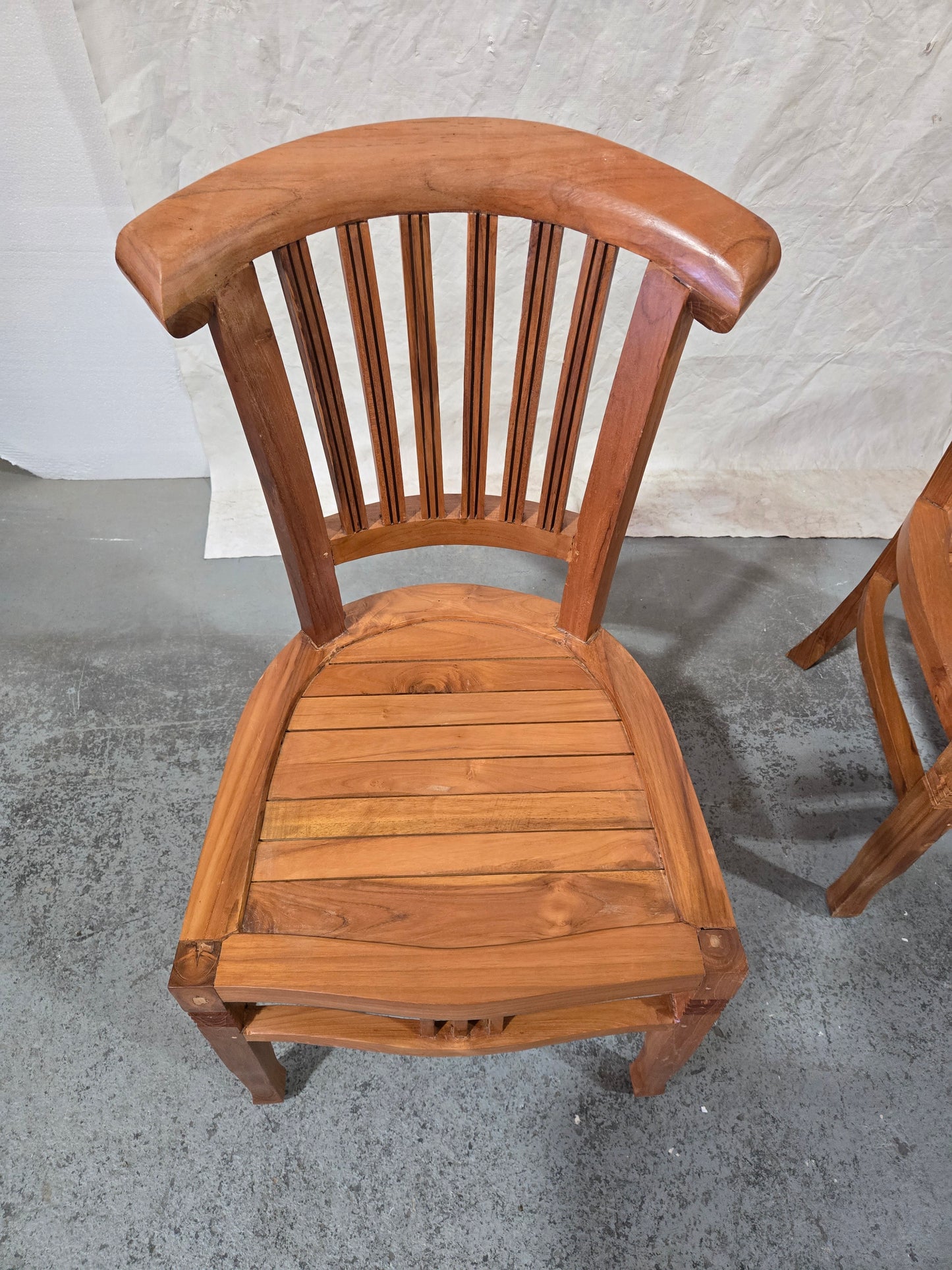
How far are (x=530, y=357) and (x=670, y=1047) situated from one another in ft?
2.75

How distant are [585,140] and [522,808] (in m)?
0.68

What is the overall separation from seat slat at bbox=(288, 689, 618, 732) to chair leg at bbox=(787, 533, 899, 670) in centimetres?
75

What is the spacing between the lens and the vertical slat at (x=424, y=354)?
2.75ft

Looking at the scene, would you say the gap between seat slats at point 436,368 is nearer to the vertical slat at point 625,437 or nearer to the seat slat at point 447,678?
the vertical slat at point 625,437

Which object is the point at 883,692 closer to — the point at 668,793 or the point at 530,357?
the point at 668,793

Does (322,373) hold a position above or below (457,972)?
above

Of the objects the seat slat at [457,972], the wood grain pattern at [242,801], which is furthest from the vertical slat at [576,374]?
the seat slat at [457,972]

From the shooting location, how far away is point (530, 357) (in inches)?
35.6

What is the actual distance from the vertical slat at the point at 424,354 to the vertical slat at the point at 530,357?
0.09m

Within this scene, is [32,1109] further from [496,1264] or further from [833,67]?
[833,67]

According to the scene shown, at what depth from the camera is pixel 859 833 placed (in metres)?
1.49

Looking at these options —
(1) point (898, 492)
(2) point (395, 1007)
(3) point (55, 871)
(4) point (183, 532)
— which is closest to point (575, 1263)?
(2) point (395, 1007)

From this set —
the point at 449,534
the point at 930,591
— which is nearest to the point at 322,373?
the point at 449,534

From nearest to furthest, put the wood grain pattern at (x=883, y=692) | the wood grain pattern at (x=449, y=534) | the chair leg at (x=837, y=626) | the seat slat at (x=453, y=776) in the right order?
1. the seat slat at (x=453, y=776)
2. the wood grain pattern at (x=449, y=534)
3. the wood grain pattern at (x=883, y=692)
4. the chair leg at (x=837, y=626)
